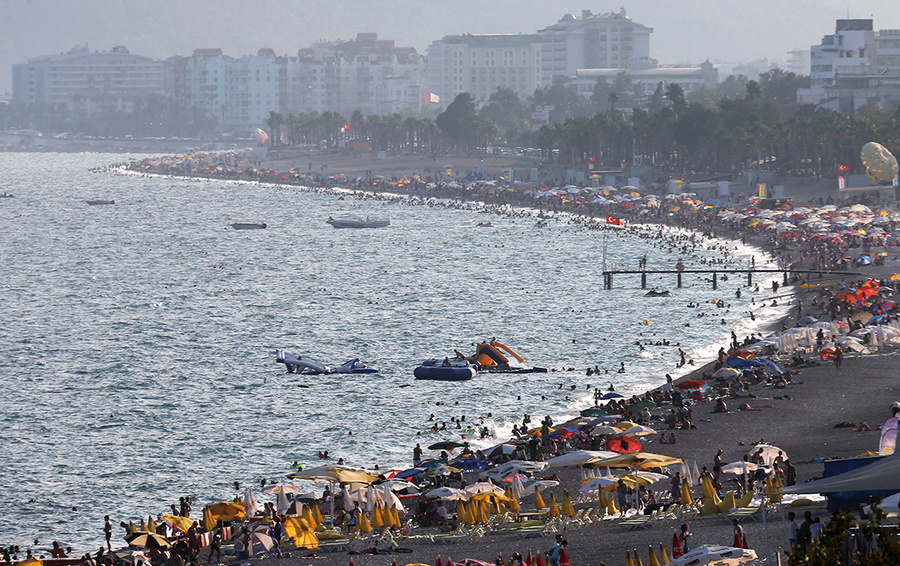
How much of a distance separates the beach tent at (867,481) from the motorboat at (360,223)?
111589mm

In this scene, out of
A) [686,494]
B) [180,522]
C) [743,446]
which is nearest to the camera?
[686,494]

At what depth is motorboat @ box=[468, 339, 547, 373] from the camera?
56384mm

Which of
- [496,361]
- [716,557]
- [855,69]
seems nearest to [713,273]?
[496,361]

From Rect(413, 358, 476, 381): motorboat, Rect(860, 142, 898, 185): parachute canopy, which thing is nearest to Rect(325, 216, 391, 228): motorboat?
Rect(860, 142, 898, 185): parachute canopy

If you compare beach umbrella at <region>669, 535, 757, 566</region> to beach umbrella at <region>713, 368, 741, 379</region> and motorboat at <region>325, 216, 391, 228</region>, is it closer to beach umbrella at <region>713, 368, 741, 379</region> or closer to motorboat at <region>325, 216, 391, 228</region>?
beach umbrella at <region>713, 368, 741, 379</region>

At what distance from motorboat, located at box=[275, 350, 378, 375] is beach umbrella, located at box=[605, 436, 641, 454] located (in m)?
22.5

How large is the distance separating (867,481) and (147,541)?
18.2 meters

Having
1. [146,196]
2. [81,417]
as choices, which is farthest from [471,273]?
[146,196]

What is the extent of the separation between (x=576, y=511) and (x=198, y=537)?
10138 mm

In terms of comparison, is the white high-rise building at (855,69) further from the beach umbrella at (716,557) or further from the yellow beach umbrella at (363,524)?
the beach umbrella at (716,557)

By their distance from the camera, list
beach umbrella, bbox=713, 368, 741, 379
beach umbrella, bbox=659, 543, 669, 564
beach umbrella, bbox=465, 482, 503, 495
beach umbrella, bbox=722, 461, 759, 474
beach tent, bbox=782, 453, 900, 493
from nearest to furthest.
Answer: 1. beach tent, bbox=782, 453, 900, 493
2. beach umbrella, bbox=659, 543, 669, 564
3. beach umbrella, bbox=465, 482, 503, 495
4. beach umbrella, bbox=722, 461, 759, 474
5. beach umbrella, bbox=713, 368, 741, 379

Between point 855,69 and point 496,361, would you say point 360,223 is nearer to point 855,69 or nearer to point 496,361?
point 496,361

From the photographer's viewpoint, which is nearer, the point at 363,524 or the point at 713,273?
the point at 363,524

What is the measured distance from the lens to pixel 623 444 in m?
36.1
